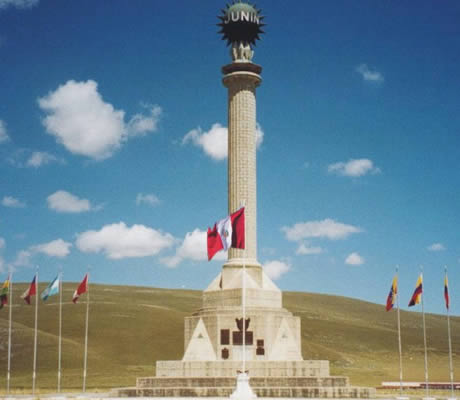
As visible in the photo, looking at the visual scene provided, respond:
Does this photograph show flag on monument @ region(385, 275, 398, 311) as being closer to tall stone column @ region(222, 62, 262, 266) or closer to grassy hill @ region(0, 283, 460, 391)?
tall stone column @ region(222, 62, 262, 266)

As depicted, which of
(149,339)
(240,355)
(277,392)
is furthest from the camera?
(149,339)

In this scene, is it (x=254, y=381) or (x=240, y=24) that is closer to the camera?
(x=254, y=381)

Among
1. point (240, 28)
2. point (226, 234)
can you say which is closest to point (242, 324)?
point (226, 234)

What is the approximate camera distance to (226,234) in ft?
112

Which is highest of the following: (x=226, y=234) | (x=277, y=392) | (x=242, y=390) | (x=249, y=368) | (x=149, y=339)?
(x=226, y=234)

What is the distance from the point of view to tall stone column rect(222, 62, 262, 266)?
48438mm

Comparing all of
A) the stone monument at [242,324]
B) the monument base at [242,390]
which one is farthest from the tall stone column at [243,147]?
the monument base at [242,390]

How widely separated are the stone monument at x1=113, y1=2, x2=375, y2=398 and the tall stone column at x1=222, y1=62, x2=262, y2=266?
7cm

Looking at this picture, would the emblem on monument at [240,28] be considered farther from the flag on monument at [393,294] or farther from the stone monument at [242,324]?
the flag on monument at [393,294]

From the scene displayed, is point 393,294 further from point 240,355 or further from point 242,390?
point 242,390

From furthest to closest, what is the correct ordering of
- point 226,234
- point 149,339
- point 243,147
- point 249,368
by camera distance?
point 149,339
point 243,147
point 249,368
point 226,234

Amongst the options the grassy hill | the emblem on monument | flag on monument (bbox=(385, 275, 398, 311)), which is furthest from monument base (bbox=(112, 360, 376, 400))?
the emblem on monument

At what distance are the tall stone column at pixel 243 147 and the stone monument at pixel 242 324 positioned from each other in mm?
67

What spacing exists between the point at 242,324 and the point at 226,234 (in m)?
10.7
